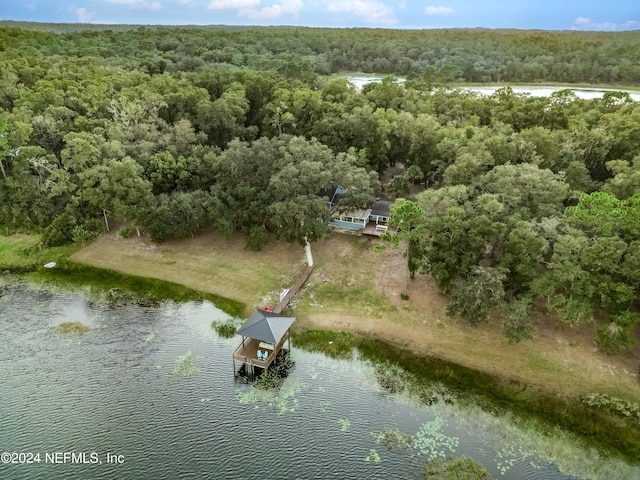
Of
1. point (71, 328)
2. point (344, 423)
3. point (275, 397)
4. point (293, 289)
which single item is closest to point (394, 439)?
point (344, 423)

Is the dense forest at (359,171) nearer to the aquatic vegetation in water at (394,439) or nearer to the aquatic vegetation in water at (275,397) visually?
the aquatic vegetation in water at (394,439)

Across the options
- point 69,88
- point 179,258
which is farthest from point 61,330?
point 69,88

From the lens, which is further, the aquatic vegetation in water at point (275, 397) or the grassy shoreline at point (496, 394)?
the aquatic vegetation in water at point (275, 397)

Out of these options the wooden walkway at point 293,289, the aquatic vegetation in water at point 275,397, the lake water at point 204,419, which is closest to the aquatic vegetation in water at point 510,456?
the lake water at point 204,419

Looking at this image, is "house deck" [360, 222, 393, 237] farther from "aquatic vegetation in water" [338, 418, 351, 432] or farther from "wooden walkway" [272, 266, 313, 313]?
"aquatic vegetation in water" [338, 418, 351, 432]

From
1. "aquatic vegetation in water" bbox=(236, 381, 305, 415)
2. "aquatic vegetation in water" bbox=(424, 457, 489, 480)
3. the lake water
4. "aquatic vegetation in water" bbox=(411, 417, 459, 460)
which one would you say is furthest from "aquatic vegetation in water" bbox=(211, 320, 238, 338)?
"aquatic vegetation in water" bbox=(424, 457, 489, 480)

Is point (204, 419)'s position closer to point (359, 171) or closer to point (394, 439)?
point (394, 439)

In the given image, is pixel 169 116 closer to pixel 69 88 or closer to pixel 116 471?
pixel 69 88
